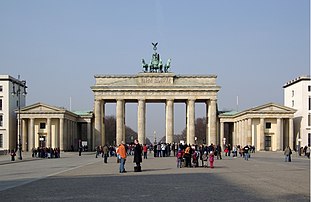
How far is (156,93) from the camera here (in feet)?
343

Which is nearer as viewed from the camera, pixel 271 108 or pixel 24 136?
pixel 271 108

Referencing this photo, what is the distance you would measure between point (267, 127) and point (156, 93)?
70.5 feet

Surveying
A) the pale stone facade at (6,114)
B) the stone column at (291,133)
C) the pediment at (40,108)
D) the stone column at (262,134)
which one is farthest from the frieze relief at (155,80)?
the stone column at (291,133)

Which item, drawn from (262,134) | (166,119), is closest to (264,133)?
(262,134)

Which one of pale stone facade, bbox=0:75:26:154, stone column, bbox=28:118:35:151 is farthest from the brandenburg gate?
pale stone facade, bbox=0:75:26:154

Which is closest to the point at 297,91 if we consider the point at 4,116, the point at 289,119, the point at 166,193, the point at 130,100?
the point at 289,119

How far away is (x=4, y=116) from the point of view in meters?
100

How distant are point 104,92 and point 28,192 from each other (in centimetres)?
8523

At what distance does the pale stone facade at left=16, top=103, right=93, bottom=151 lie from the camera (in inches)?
3898

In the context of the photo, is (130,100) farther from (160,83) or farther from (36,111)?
(36,111)

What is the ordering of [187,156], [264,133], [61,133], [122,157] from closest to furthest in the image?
[122,157] < [187,156] < [61,133] < [264,133]

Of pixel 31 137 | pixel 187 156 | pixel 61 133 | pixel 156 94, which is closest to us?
pixel 187 156

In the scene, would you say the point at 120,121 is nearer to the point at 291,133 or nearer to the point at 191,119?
the point at 191,119

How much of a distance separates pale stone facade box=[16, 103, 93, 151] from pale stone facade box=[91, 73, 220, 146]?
694cm
